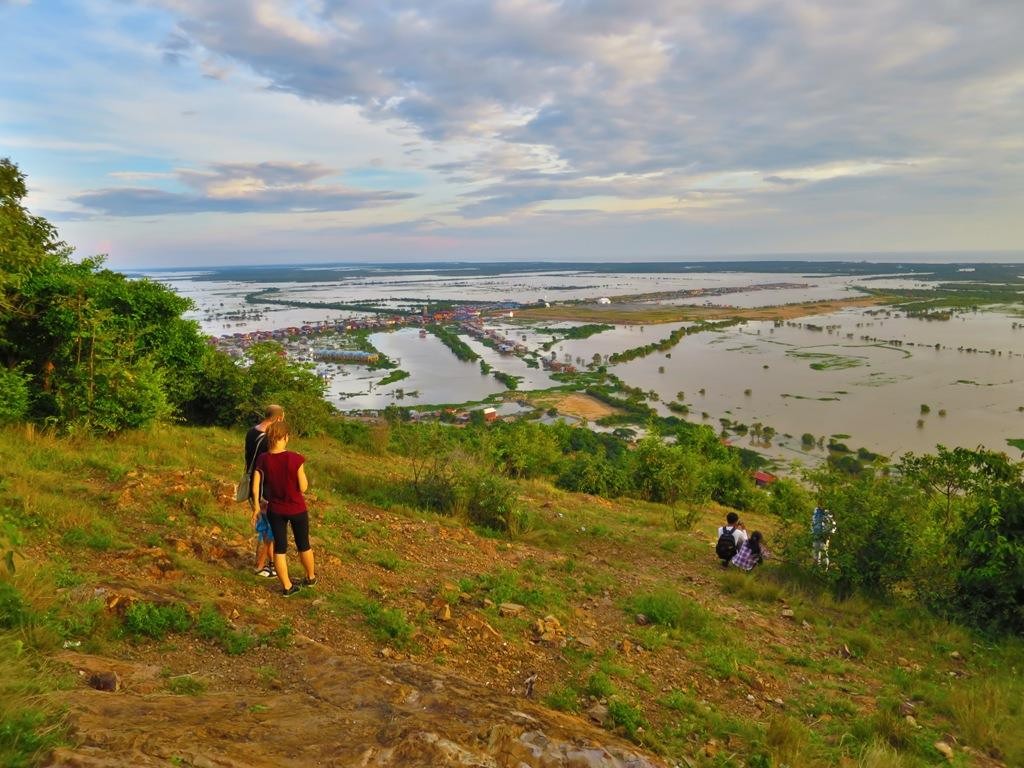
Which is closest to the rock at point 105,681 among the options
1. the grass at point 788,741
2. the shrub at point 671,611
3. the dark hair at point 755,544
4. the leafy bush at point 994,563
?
the grass at point 788,741

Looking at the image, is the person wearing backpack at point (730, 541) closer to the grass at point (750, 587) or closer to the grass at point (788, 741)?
the grass at point (750, 587)

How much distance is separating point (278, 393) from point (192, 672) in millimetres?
11925

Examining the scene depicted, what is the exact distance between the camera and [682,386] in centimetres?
4869

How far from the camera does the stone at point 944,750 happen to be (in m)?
4.39

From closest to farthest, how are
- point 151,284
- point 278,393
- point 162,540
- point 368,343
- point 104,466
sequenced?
point 162,540
point 104,466
point 151,284
point 278,393
point 368,343

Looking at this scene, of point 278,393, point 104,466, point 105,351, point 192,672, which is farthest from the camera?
point 278,393

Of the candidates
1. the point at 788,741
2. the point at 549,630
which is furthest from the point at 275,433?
the point at 788,741

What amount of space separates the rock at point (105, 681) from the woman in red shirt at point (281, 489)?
171 cm

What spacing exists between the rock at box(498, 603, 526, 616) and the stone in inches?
141

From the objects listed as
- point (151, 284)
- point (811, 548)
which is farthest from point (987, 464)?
point (151, 284)

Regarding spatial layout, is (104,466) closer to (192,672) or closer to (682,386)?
(192,672)

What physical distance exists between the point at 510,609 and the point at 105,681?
3.49 meters

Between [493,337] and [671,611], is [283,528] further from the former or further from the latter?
[493,337]

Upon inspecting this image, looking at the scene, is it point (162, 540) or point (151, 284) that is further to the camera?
point (151, 284)
